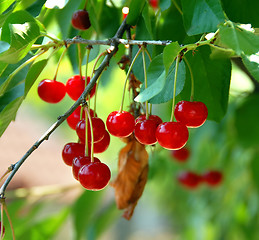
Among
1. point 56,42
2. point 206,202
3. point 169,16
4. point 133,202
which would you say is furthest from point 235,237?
point 56,42

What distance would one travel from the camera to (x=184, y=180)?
266 cm

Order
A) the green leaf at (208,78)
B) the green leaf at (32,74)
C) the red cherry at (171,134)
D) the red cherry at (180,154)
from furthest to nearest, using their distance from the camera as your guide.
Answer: the red cherry at (180,154) → the green leaf at (208,78) → the green leaf at (32,74) → the red cherry at (171,134)

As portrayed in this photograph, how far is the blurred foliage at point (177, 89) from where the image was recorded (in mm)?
910

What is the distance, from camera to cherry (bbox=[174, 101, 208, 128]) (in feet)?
3.07

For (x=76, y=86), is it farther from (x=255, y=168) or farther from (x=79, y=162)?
(x=255, y=168)

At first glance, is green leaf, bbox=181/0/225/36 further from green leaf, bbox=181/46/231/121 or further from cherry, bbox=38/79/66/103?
cherry, bbox=38/79/66/103

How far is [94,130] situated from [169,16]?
40 cm

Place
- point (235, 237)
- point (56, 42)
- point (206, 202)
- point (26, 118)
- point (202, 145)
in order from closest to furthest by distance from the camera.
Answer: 1. point (56, 42)
2. point (202, 145)
3. point (235, 237)
4. point (206, 202)
5. point (26, 118)

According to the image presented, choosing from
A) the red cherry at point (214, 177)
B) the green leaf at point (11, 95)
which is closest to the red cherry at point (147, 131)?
the green leaf at point (11, 95)

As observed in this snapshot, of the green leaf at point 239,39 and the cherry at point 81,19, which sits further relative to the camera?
the cherry at point 81,19

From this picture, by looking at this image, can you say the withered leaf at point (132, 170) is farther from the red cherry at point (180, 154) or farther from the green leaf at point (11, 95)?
the red cherry at point (180, 154)

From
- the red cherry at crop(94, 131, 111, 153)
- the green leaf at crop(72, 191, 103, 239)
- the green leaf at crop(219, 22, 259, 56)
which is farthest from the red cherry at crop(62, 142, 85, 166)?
the green leaf at crop(72, 191, 103, 239)

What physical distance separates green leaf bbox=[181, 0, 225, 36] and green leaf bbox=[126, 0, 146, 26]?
0.14m

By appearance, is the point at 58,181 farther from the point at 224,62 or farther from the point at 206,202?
the point at 224,62
